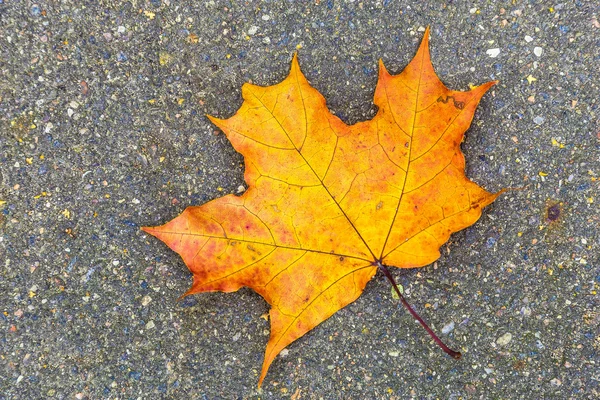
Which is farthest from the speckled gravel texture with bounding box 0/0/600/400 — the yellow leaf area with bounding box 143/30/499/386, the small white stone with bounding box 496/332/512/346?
the yellow leaf area with bounding box 143/30/499/386

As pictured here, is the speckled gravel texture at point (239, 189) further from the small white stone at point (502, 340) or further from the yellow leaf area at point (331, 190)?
the yellow leaf area at point (331, 190)

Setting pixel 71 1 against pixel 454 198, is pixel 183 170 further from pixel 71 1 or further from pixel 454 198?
pixel 454 198

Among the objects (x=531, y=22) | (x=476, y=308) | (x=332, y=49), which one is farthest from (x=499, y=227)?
(x=332, y=49)

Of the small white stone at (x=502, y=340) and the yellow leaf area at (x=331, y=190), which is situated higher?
the yellow leaf area at (x=331, y=190)

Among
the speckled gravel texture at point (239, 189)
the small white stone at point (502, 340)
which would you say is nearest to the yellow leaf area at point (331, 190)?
the speckled gravel texture at point (239, 189)

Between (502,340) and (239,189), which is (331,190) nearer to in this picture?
(239,189)

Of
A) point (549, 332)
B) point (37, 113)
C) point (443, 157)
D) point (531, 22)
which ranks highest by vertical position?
point (531, 22)
